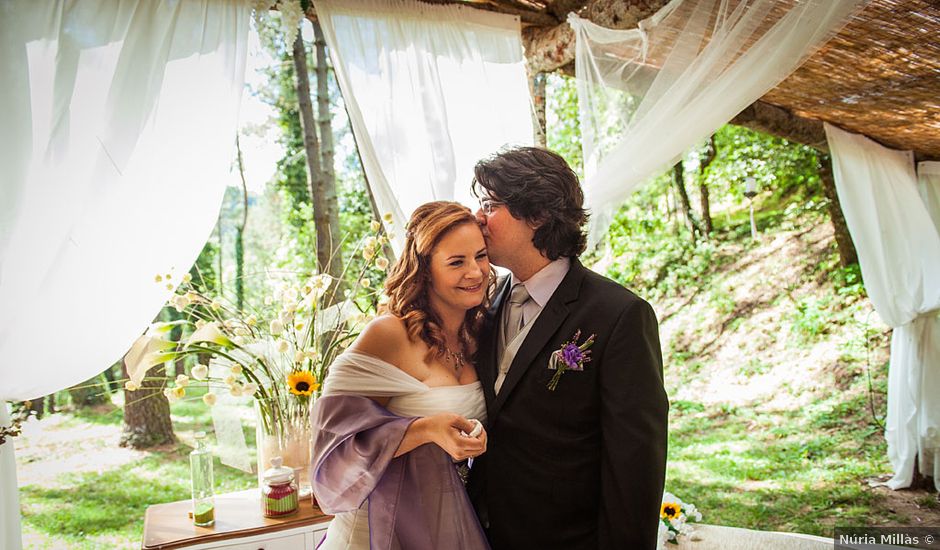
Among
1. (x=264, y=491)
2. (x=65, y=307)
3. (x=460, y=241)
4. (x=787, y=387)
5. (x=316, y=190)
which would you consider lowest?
(x=787, y=387)

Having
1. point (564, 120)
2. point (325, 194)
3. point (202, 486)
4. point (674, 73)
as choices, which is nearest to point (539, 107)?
point (674, 73)

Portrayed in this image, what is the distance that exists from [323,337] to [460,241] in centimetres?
135

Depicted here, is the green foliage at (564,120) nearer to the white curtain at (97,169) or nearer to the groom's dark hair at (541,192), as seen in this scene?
the white curtain at (97,169)

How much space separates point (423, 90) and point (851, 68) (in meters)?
2.07

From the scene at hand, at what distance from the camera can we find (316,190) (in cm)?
592

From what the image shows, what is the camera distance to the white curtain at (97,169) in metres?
2.42

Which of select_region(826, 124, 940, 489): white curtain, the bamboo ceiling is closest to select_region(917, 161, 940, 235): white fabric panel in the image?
select_region(826, 124, 940, 489): white curtain

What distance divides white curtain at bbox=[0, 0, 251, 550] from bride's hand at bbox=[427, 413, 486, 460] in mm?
1462

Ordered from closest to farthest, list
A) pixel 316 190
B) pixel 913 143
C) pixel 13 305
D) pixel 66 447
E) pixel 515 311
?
pixel 515 311 → pixel 13 305 → pixel 913 143 → pixel 316 190 → pixel 66 447

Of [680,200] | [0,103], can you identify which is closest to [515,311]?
[0,103]

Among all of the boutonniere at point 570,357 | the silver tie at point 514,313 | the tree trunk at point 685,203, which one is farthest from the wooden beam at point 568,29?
the tree trunk at point 685,203

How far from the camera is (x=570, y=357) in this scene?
1734mm

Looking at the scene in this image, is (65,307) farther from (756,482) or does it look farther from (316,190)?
(756,482)

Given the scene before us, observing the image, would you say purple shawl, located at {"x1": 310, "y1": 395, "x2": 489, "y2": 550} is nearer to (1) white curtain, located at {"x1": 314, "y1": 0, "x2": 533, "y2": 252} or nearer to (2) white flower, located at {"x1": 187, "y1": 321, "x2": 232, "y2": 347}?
(2) white flower, located at {"x1": 187, "y1": 321, "x2": 232, "y2": 347}
